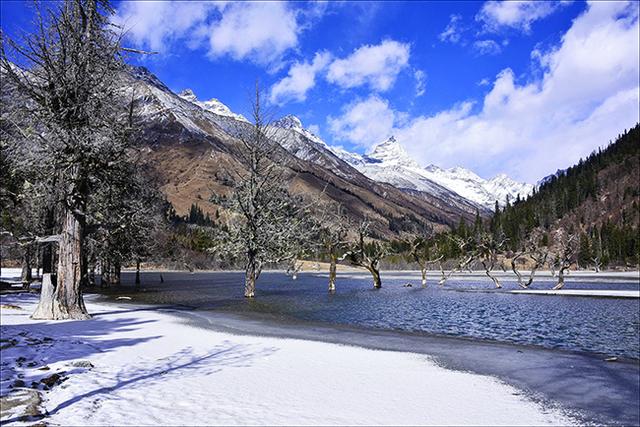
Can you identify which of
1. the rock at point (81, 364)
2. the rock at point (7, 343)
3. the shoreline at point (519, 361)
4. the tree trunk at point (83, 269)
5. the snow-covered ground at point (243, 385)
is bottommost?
the shoreline at point (519, 361)

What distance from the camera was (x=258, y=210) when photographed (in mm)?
39062

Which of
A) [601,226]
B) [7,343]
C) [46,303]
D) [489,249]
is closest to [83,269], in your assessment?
[46,303]

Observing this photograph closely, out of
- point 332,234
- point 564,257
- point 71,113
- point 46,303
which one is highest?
point 71,113

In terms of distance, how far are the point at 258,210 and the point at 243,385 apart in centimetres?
2940

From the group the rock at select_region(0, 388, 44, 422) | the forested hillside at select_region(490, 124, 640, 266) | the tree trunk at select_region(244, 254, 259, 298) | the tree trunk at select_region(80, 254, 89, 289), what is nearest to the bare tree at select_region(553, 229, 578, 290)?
the tree trunk at select_region(244, 254, 259, 298)

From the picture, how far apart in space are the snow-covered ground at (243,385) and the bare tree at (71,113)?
586cm

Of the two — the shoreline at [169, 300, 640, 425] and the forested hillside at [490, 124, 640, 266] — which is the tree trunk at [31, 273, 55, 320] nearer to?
the shoreline at [169, 300, 640, 425]

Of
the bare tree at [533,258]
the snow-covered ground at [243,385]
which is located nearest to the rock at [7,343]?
the snow-covered ground at [243,385]

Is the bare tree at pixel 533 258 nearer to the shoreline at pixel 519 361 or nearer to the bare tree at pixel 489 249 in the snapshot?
the bare tree at pixel 489 249

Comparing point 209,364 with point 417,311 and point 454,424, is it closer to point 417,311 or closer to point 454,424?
point 454,424

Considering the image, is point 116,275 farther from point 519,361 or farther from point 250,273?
point 519,361

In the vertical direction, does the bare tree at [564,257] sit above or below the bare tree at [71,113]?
below

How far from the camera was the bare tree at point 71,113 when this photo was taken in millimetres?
20000

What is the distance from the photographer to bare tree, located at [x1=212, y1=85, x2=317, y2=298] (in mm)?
38969
